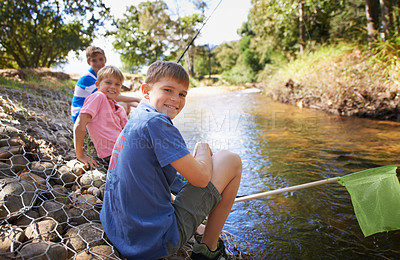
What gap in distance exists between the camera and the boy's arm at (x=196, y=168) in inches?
46.3

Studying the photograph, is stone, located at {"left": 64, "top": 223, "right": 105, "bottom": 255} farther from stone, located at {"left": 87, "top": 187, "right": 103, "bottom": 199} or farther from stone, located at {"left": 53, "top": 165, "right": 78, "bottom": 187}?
stone, located at {"left": 53, "top": 165, "right": 78, "bottom": 187}

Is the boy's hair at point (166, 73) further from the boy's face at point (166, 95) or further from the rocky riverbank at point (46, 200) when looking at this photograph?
the rocky riverbank at point (46, 200)

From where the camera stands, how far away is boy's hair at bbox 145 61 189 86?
1348 mm

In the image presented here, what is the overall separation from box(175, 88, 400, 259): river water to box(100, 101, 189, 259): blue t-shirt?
857 mm

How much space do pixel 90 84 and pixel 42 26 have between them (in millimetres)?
11180

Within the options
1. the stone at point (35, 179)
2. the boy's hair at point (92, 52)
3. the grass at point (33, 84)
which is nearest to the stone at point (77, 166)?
the stone at point (35, 179)

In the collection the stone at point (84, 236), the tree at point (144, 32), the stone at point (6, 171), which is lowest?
Result: the stone at point (84, 236)

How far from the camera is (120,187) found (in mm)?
1194

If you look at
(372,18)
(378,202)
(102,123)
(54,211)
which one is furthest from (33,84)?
(372,18)

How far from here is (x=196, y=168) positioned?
3.97 ft

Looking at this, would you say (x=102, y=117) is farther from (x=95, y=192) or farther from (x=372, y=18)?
(x=372, y=18)

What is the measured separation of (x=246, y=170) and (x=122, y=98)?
1.63 meters

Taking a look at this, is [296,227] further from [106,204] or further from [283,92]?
[283,92]

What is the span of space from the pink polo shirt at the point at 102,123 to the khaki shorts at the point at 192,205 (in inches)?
→ 47.5
